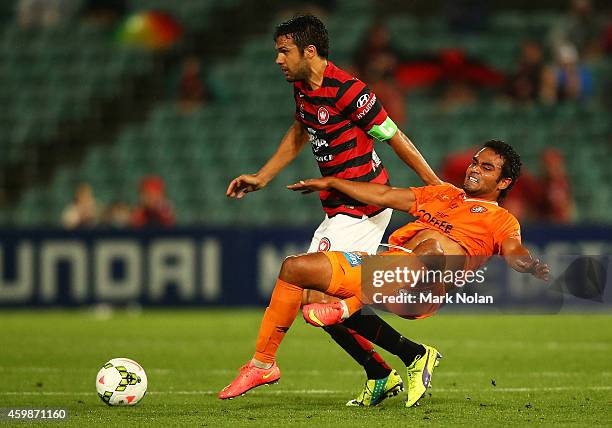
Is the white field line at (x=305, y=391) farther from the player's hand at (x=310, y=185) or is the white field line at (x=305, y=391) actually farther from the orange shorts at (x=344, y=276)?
the player's hand at (x=310, y=185)

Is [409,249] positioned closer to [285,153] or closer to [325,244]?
[325,244]

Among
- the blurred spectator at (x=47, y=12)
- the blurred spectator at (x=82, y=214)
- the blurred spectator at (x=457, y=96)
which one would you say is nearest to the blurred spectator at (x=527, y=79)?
the blurred spectator at (x=457, y=96)

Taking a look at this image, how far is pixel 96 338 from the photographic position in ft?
36.9

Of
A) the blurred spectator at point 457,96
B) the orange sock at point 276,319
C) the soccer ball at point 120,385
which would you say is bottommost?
Result: the soccer ball at point 120,385

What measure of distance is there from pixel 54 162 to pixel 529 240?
8197mm

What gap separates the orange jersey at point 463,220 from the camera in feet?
20.8

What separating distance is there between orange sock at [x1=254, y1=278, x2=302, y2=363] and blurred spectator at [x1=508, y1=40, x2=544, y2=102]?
35.2 ft

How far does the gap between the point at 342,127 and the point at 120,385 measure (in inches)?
76.5

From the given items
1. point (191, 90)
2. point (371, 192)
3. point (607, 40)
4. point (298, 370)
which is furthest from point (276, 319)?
point (191, 90)

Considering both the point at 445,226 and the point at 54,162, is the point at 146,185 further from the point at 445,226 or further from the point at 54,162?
the point at 445,226

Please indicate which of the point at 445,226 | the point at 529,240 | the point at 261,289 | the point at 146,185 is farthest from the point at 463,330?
the point at 445,226

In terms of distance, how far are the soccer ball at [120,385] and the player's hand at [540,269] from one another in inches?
91.8

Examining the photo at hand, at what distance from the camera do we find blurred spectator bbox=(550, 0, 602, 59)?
54.6ft

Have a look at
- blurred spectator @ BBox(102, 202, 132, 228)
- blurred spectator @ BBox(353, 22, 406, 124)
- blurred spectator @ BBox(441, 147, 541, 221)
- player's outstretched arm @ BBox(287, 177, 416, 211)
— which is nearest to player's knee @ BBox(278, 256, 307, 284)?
player's outstretched arm @ BBox(287, 177, 416, 211)
